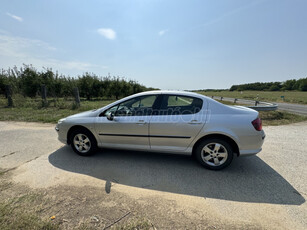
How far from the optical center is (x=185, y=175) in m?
2.78

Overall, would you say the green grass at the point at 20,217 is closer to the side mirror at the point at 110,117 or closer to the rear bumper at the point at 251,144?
the side mirror at the point at 110,117

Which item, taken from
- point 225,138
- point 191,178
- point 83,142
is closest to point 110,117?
point 83,142

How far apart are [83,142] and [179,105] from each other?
2.48 m

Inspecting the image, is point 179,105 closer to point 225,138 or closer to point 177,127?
point 177,127

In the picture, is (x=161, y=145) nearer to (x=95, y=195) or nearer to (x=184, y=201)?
(x=184, y=201)

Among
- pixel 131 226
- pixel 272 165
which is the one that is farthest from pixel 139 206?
pixel 272 165

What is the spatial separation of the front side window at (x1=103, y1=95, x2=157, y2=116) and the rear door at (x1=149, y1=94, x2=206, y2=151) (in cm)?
23

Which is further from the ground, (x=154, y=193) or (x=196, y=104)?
(x=196, y=104)

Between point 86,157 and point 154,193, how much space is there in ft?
6.74

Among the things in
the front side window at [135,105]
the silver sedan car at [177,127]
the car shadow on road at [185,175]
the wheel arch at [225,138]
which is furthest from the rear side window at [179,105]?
the car shadow on road at [185,175]

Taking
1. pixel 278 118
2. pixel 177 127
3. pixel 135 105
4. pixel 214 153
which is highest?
pixel 135 105

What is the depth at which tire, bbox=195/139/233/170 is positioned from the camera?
2828mm

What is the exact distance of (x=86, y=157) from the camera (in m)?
3.51

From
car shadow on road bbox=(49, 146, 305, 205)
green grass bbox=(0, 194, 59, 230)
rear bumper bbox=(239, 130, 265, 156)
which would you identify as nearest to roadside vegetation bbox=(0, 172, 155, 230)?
green grass bbox=(0, 194, 59, 230)
